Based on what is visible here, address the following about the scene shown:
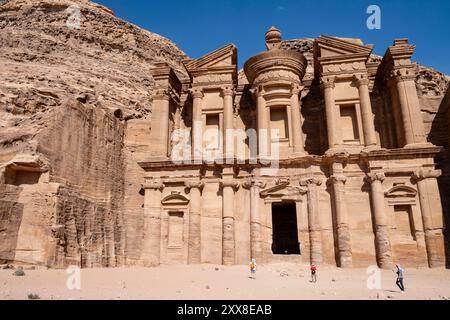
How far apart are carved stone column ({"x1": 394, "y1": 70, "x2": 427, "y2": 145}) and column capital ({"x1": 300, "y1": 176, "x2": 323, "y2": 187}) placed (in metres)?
5.32

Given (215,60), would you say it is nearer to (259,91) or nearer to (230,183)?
(259,91)

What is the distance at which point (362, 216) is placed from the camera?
62.0 ft

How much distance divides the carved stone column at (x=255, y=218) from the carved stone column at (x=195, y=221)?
2573 mm

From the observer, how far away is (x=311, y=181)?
1944 cm

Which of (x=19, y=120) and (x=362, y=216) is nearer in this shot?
(x=362, y=216)

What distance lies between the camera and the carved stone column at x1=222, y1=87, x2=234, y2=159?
21.1 meters

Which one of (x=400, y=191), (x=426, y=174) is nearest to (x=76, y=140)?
(x=400, y=191)

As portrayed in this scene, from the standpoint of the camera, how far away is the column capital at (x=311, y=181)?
19.4m

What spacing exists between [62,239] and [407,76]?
20.0 m

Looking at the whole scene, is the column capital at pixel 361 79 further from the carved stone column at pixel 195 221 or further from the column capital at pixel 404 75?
the carved stone column at pixel 195 221

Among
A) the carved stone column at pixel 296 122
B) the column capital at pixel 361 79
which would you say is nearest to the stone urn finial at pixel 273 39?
the carved stone column at pixel 296 122

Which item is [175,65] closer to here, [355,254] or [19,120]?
[19,120]

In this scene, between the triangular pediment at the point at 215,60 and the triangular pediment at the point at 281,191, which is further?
the triangular pediment at the point at 215,60

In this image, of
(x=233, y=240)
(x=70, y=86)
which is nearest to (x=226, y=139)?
(x=233, y=240)
